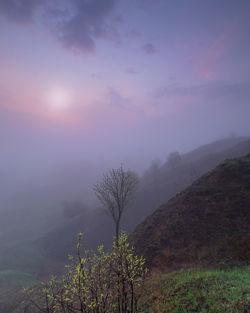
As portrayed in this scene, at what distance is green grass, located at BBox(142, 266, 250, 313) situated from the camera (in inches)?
286

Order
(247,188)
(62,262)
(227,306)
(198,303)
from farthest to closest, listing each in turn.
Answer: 1. (62,262)
2. (247,188)
3. (198,303)
4. (227,306)

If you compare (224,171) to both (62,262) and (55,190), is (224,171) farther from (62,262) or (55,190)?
(55,190)

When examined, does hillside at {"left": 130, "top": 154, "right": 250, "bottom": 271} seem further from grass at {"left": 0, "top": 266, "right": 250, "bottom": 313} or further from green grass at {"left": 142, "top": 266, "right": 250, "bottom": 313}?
green grass at {"left": 142, "top": 266, "right": 250, "bottom": 313}

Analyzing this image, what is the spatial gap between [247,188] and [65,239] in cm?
5381

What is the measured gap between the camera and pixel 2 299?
22.7 m

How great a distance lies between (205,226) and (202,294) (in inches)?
431

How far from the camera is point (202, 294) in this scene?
848 cm

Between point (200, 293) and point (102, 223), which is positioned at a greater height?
point (200, 293)

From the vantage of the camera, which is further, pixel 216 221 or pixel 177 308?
pixel 216 221

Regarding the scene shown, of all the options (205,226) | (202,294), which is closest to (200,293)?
(202,294)

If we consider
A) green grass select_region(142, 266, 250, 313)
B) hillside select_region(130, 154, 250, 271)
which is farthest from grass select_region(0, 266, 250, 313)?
hillside select_region(130, 154, 250, 271)

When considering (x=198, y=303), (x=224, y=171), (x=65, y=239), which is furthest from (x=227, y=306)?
(x=65, y=239)

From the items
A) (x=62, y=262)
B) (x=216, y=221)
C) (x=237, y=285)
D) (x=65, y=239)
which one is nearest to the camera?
(x=237, y=285)

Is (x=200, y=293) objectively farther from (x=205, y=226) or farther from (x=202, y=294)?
(x=205, y=226)
